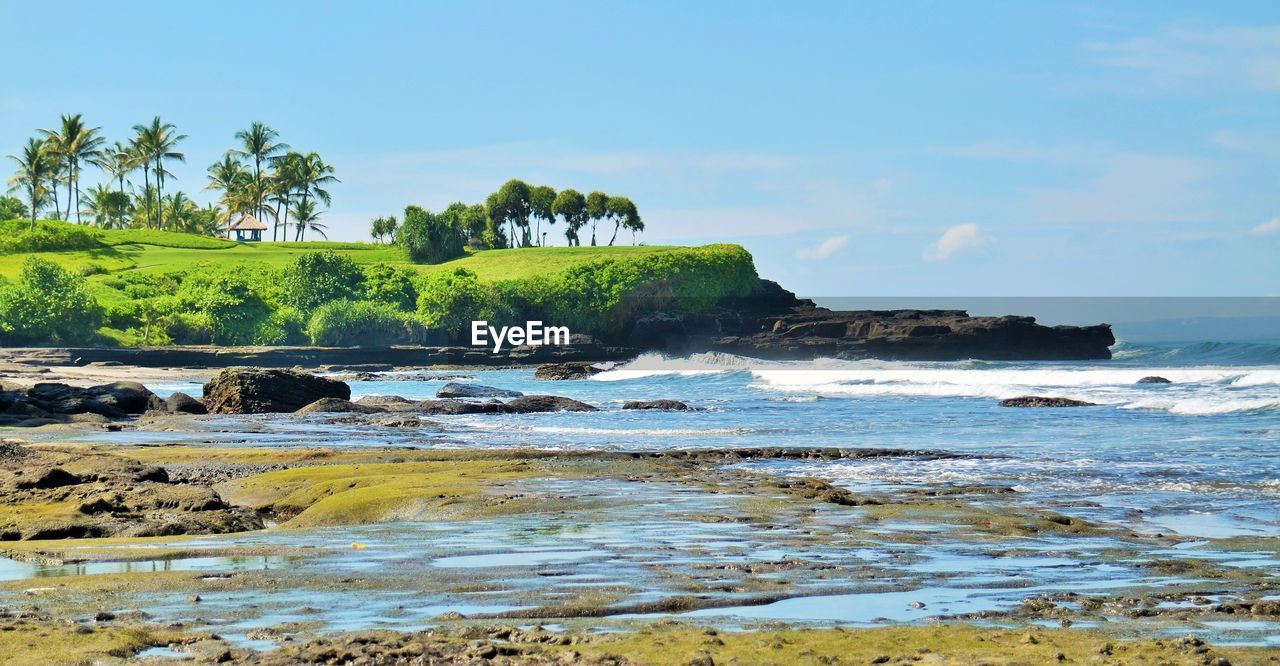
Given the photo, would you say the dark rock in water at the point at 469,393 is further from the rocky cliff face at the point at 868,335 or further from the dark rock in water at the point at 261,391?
the rocky cliff face at the point at 868,335

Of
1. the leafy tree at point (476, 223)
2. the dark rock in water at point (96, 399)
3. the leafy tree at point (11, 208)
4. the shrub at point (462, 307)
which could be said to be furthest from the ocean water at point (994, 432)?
the leafy tree at point (11, 208)

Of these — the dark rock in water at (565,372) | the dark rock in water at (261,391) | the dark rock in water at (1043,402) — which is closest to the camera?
the dark rock in water at (261,391)

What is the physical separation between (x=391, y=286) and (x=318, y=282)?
605 centimetres

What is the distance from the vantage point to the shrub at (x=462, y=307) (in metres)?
95.4

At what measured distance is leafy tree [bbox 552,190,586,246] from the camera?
13075cm

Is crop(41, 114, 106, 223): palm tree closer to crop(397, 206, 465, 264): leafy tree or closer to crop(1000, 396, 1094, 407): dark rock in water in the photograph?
crop(397, 206, 465, 264): leafy tree

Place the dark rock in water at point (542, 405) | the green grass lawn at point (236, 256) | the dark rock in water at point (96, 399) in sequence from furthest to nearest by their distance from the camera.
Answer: the green grass lawn at point (236, 256)
the dark rock in water at point (542, 405)
the dark rock in water at point (96, 399)

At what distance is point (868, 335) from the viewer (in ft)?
299

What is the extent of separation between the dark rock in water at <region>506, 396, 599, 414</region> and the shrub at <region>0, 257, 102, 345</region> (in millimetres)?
51241

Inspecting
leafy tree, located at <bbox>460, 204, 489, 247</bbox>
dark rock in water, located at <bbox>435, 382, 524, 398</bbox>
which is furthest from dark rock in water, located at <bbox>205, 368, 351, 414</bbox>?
leafy tree, located at <bbox>460, 204, 489, 247</bbox>

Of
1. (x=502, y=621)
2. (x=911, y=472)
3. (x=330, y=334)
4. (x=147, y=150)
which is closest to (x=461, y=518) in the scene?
(x=502, y=621)

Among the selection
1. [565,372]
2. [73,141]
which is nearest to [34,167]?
[73,141]

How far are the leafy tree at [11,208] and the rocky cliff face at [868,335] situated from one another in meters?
77.5

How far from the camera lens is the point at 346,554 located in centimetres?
1019
